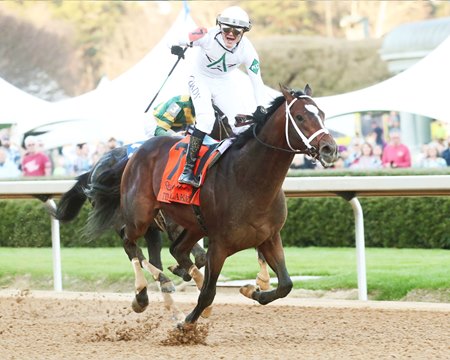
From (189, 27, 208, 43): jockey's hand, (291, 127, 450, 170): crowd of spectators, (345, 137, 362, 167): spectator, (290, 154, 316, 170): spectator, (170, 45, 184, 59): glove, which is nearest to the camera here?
(189, 27, 208, 43): jockey's hand

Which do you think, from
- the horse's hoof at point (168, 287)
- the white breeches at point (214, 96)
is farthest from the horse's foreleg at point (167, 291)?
the white breeches at point (214, 96)

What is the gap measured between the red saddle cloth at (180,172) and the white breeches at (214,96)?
0.22 metres

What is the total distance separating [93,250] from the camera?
1287 cm

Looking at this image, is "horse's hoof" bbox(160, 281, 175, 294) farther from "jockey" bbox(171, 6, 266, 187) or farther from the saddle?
"jockey" bbox(171, 6, 266, 187)

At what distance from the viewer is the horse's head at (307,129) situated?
6.01 metres

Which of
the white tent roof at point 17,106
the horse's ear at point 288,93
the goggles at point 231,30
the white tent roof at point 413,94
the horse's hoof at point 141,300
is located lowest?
the horse's hoof at point 141,300

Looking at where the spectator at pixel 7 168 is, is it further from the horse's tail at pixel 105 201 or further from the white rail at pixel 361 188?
the horse's tail at pixel 105 201

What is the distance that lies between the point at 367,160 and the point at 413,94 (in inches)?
43.1

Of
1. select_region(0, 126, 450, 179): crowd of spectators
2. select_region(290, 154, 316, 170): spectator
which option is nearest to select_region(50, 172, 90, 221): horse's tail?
select_region(0, 126, 450, 179): crowd of spectators

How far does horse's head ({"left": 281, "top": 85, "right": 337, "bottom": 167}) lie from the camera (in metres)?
6.01

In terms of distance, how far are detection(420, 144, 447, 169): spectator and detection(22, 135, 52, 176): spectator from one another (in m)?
5.41

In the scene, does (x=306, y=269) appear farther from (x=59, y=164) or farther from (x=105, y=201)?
(x=59, y=164)

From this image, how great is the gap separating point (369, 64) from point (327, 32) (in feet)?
12.4

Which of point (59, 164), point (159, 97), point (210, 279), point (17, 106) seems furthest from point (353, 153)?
point (210, 279)
